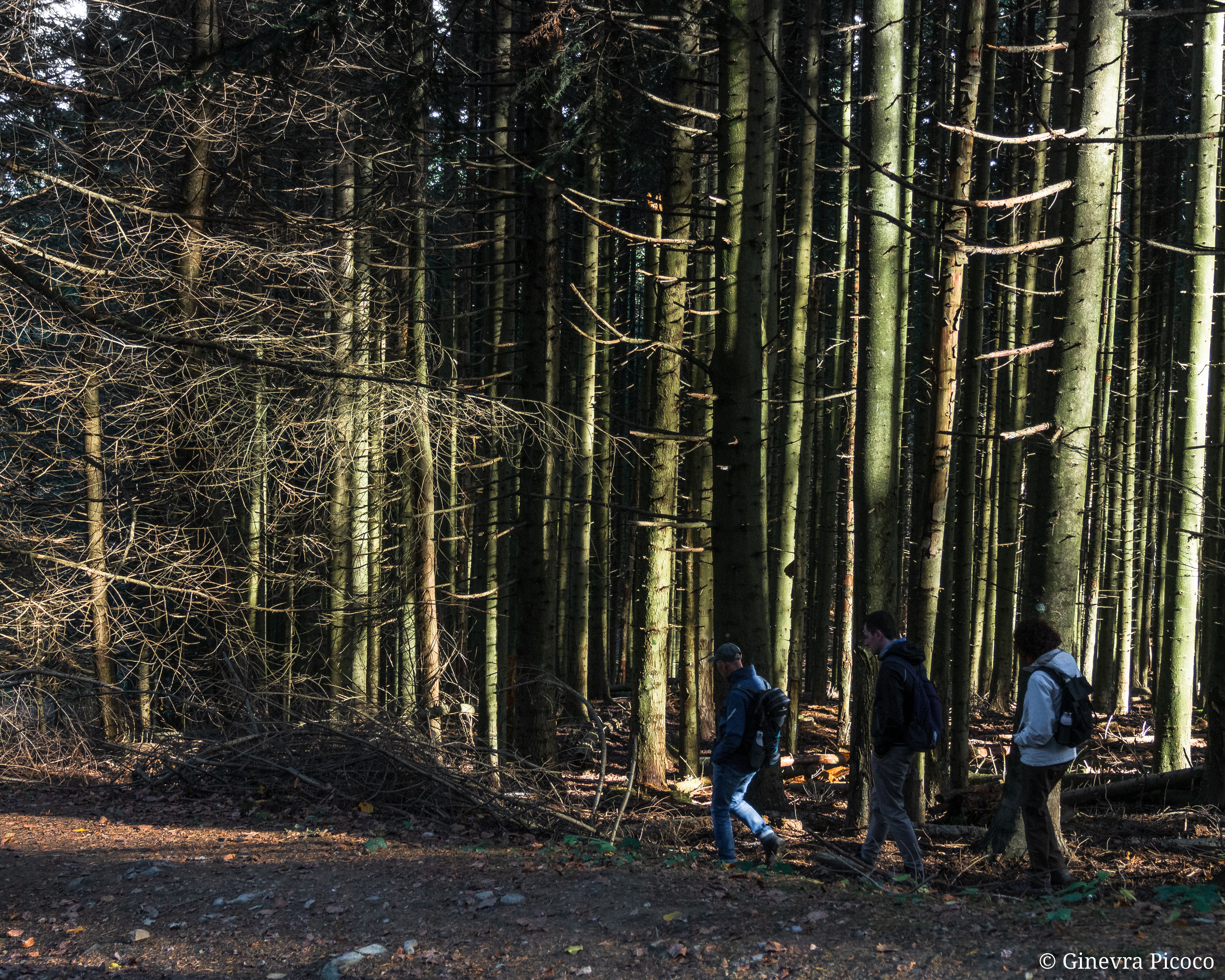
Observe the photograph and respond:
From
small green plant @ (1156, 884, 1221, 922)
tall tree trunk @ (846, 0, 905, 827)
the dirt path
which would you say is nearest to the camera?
the dirt path

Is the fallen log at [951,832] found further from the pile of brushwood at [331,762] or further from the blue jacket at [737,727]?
the pile of brushwood at [331,762]

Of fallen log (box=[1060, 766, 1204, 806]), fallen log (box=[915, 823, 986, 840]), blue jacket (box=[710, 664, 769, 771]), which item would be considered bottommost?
fallen log (box=[915, 823, 986, 840])

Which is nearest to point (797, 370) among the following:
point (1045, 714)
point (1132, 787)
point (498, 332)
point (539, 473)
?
point (539, 473)

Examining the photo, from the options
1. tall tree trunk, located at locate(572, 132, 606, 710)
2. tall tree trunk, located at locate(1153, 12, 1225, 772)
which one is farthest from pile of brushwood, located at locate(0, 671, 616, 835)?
tall tree trunk, located at locate(1153, 12, 1225, 772)

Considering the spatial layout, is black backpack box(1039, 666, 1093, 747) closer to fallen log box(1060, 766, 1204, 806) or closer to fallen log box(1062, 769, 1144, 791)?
fallen log box(1060, 766, 1204, 806)

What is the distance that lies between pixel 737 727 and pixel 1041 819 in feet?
6.29

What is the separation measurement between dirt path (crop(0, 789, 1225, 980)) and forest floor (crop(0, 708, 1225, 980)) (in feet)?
0.04

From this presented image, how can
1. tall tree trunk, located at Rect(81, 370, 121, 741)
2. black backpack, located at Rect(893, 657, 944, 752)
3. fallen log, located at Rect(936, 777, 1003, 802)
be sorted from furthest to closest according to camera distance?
tall tree trunk, located at Rect(81, 370, 121, 741) → fallen log, located at Rect(936, 777, 1003, 802) → black backpack, located at Rect(893, 657, 944, 752)

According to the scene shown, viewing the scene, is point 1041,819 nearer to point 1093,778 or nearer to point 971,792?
point 971,792

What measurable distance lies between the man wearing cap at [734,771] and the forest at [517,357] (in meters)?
1.09

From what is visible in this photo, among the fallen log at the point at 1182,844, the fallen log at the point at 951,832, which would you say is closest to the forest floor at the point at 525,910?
the fallen log at the point at 1182,844

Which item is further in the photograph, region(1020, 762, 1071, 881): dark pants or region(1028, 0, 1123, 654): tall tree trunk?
region(1028, 0, 1123, 654): tall tree trunk

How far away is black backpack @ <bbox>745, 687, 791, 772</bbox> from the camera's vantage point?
566cm

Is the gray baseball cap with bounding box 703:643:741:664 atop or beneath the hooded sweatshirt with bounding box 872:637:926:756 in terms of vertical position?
atop
